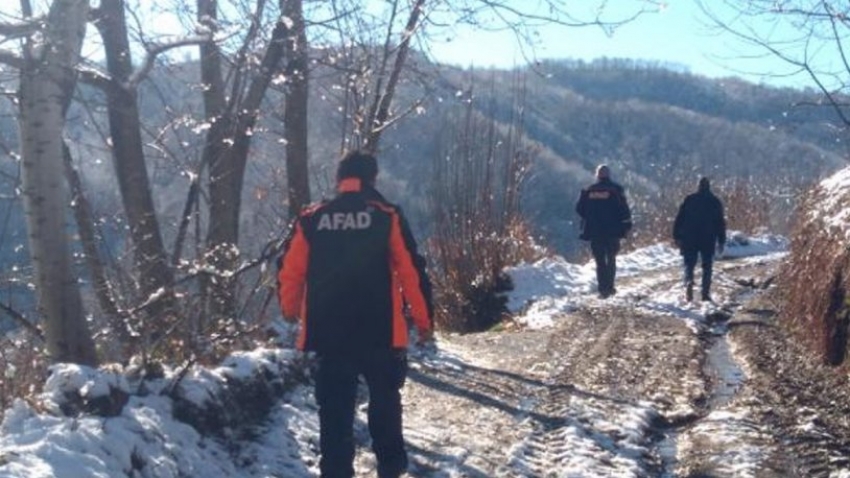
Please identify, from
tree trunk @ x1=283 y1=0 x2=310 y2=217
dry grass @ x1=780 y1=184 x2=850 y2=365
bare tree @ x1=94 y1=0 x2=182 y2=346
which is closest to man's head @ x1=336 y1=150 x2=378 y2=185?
bare tree @ x1=94 y1=0 x2=182 y2=346

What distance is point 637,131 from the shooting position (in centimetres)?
10981

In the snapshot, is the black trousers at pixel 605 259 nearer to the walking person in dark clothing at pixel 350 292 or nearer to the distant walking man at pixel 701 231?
the distant walking man at pixel 701 231

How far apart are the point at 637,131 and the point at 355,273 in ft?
347

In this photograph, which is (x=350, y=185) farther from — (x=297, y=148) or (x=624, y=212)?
(x=624, y=212)

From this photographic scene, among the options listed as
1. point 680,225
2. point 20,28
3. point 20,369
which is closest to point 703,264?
point 680,225

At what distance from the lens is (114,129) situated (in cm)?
1187

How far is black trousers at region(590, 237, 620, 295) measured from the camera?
17594 mm

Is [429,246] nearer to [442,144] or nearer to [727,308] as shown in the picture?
[442,144]

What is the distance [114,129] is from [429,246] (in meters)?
7.90

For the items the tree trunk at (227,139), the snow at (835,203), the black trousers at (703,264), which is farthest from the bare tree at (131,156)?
the black trousers at (703,264)

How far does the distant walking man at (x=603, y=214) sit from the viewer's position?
56.9ft

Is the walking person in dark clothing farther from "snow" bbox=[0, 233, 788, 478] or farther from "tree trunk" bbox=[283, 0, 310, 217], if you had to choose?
"tree trunk" bbox=[283, 0, 310, 217]

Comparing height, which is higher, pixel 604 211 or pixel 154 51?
pixel 154 51

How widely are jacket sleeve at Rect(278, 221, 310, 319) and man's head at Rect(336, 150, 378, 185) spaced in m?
0.35
